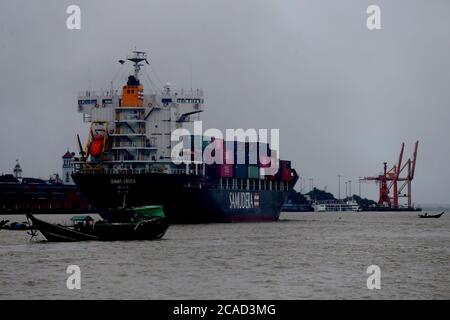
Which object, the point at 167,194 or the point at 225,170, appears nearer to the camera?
the point at 167,194

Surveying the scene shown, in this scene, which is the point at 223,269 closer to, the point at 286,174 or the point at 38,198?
the point at 286,174

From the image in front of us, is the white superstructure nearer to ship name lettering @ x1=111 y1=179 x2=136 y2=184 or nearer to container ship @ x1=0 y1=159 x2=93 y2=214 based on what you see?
ship name lettering @ x1=111 y1=179 x2=136 y2=184

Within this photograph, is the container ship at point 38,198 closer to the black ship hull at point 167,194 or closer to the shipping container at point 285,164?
the shipping container at point 285,164

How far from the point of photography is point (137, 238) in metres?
59.6

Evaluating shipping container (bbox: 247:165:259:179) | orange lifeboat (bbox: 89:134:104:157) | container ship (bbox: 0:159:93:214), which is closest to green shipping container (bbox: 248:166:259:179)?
shipping container (bbox: 247:165:259:179)

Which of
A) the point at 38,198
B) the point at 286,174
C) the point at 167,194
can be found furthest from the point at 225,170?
the point at 38,198

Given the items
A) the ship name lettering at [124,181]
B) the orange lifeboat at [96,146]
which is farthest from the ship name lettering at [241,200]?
the ship name lettering at [124,181]

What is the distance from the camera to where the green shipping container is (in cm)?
9662

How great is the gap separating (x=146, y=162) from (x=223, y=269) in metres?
39.0

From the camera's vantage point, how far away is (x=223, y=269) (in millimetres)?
Result: 43875

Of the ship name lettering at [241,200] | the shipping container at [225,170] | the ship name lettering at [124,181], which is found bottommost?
the ship name lettering at [241,200]

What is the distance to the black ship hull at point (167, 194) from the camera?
7800 cm
